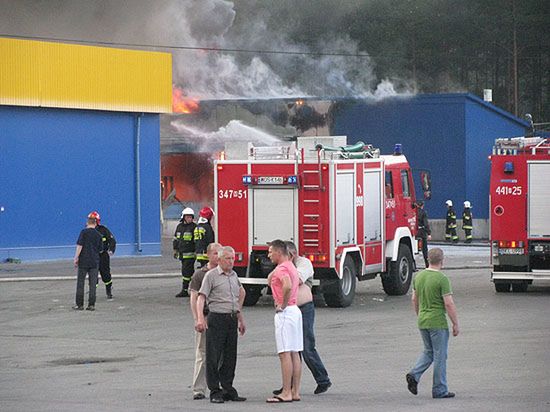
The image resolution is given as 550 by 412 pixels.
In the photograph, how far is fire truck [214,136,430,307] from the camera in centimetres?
2222

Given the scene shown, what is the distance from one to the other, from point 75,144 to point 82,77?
2.00 meters

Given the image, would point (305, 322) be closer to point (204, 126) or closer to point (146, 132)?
point (146, 132)

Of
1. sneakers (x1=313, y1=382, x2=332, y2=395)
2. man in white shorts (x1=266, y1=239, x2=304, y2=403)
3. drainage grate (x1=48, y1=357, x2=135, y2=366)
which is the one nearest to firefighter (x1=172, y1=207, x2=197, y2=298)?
drainage grate (x1=48, y1=357, x2=135, y2=366)

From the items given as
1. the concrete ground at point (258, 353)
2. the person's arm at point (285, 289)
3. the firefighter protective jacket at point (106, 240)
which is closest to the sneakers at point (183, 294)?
the concrete ground at point (258, 353)

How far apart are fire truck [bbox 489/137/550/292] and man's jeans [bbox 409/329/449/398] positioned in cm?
1234

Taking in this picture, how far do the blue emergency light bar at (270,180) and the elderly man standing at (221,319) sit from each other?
380 inches

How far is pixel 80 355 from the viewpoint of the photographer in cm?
1633

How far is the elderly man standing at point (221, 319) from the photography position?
12469 millimetres

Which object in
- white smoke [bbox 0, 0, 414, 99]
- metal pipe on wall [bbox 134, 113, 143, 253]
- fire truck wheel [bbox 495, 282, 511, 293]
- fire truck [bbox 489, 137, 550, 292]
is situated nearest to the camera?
fire truck [bbox 489, 137, 550, 292]

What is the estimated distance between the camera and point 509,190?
24.8 meters

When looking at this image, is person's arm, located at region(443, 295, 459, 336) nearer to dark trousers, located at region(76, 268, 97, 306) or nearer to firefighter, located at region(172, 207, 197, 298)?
dark trousers, located at region(76, 268, 97, 306)

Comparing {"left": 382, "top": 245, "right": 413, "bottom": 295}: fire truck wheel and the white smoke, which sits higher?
the white smoke

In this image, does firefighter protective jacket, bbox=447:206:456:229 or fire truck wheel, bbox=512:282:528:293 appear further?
Answer: firefighter protective jacket, bbox=447:206:456:229

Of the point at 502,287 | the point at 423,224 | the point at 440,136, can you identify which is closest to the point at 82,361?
the point at 502,287
